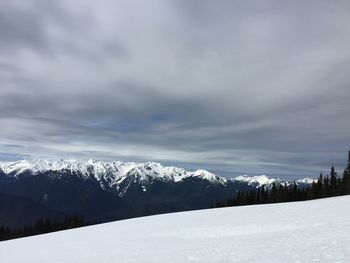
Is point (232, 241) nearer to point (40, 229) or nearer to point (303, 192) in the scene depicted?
point (303, 192)

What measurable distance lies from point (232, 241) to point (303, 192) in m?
95.2

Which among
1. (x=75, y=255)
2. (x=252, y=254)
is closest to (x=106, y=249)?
(x=75, y=255)

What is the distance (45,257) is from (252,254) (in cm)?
1416

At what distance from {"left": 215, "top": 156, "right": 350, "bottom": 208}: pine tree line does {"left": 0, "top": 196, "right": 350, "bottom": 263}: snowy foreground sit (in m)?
69.4

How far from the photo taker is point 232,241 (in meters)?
21.4

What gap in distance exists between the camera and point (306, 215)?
90.0ft

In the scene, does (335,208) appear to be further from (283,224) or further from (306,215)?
(283,224)

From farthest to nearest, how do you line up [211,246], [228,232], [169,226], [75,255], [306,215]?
[169,226] → [306,215] → [228,232] → [75,255] → [211,246]

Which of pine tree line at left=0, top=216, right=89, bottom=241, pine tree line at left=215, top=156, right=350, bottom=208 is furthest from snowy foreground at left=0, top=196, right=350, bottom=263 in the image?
pine tree line at left=0, top=216, right=89, bottom=241

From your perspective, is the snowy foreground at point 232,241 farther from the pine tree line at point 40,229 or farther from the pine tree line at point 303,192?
the pine tree line at point 40,229

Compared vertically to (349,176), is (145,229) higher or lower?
lower

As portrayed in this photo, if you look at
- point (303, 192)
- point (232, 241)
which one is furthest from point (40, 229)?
point (232, 241)

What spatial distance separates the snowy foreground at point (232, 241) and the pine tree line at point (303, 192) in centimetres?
6936

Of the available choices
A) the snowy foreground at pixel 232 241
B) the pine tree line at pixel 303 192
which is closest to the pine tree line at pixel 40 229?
the pine tree line at pixel 303 192
